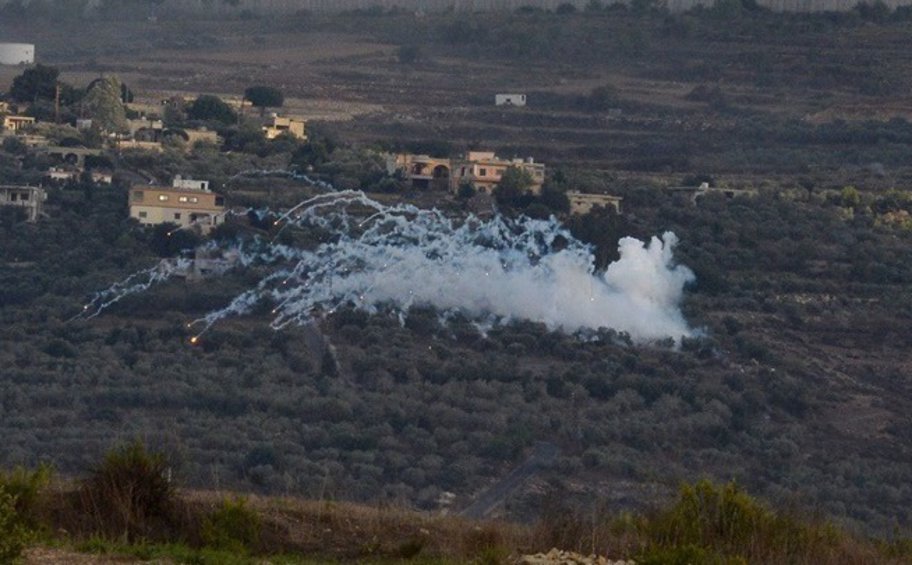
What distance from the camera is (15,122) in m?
49.5

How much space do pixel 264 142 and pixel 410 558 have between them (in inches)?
1399

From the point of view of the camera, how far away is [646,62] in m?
68.3

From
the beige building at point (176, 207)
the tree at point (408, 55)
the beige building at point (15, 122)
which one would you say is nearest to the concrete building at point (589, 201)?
the beige building at point (176, 207)

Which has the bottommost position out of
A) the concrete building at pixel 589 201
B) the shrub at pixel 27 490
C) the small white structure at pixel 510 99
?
the small white structure at pixel 510 99

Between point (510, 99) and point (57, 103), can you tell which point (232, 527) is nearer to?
point (57, 103)

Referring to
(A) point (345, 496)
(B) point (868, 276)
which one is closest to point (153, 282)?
(B) point (868, 276)

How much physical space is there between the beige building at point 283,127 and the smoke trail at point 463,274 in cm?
1064

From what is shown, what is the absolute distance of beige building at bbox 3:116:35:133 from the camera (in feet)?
160

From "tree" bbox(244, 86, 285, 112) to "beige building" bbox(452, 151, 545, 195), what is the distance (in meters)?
11.2

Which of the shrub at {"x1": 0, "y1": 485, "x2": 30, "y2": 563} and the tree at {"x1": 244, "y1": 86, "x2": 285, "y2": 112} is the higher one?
the shrub at {"x1": 0, "y1": 485, "x2": 30, "y2": 563}

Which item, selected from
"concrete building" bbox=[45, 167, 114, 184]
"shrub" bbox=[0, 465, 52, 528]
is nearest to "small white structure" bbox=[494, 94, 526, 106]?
"concrete building" bbox=[45, 167, 114, 184]

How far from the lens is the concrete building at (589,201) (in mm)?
42312

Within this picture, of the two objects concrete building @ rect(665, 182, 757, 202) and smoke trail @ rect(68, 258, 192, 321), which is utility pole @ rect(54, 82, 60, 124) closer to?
concrete building @ rect(665, 182, 757, 202)

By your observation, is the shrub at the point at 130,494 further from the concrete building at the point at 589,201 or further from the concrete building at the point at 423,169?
the concrete building at the point at 423,169
